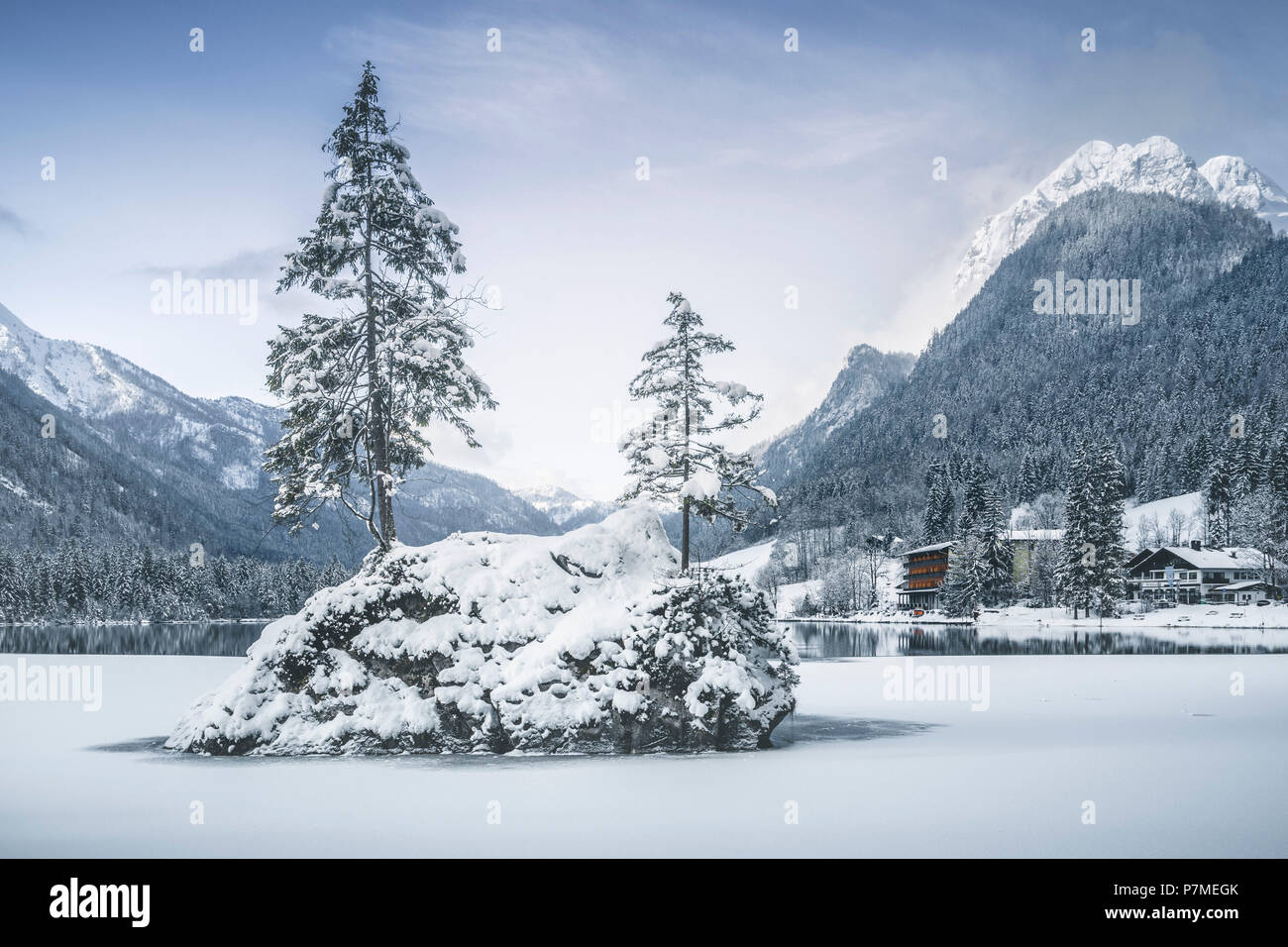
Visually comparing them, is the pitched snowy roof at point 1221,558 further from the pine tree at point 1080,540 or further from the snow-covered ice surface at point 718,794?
the snow-covered ice surface at point 718,794

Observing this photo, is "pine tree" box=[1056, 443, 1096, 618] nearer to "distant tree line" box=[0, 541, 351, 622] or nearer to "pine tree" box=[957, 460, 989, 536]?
"pine tree" box=[957, 460, 989, 536]

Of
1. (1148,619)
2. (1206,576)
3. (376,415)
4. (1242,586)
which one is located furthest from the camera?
(1206,576)

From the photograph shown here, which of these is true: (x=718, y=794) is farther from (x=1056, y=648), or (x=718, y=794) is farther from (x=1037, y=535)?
(x=1037, y=535)

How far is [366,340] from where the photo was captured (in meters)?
21.8

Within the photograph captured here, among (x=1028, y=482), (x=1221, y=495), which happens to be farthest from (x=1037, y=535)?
(x=1028, y=482)

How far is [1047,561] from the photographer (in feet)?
328

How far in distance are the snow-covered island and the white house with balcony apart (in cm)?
10487

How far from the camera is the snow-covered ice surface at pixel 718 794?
9.53 metres

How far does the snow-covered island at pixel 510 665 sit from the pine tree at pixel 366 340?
11.7 ft

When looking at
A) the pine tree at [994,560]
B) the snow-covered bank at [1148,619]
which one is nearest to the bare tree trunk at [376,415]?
the snow-covered bank at [1148,619]

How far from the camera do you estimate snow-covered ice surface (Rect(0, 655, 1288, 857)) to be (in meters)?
9.53

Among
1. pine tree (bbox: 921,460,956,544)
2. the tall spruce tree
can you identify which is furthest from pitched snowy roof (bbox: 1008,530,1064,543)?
the tall spruce tree

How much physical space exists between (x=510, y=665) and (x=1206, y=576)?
115 metres
